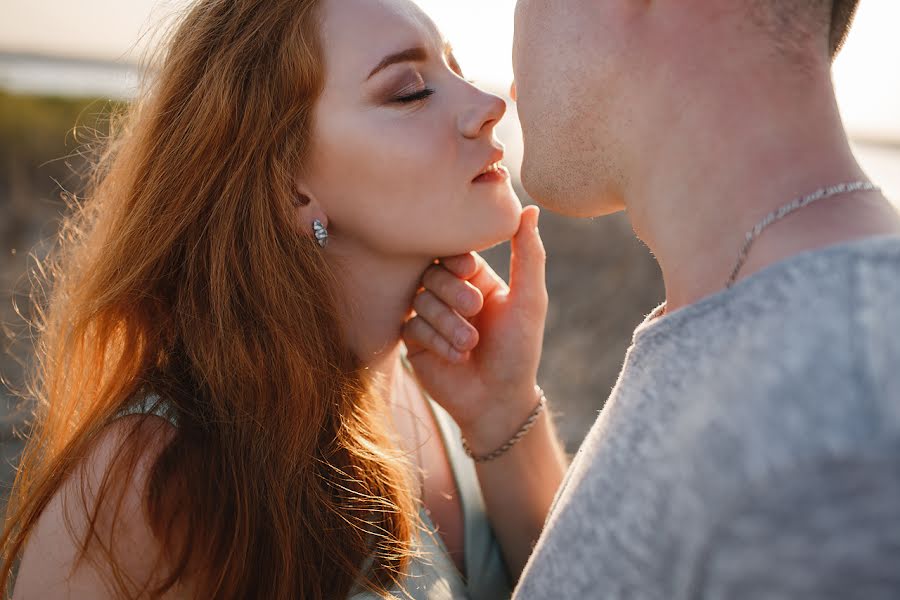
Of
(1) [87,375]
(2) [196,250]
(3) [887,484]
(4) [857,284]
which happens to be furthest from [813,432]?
(1) [87,375]

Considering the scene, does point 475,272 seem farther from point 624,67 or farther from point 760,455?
point 760,455

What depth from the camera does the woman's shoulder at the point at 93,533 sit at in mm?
1771

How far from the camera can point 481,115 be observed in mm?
2312

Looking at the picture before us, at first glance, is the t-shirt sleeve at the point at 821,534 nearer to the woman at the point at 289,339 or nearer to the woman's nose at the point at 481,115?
the woman at the point at 289,339

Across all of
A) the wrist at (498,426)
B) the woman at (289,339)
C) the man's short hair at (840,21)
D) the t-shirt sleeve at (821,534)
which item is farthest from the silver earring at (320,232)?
the t-shirt sleeve at (821,534)

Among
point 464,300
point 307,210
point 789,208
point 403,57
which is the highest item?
point 403,57

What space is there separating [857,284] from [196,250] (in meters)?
1.84

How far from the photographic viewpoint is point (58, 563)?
1.78m

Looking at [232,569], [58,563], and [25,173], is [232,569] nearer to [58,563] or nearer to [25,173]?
[58,563]

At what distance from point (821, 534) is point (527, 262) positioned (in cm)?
171

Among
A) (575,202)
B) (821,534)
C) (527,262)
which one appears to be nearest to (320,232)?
(527,262)

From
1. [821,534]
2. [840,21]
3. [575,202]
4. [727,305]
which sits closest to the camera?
[821,534]

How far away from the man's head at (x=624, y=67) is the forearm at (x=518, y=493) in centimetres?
103

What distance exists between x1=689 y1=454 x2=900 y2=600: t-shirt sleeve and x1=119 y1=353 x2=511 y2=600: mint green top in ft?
4.05
